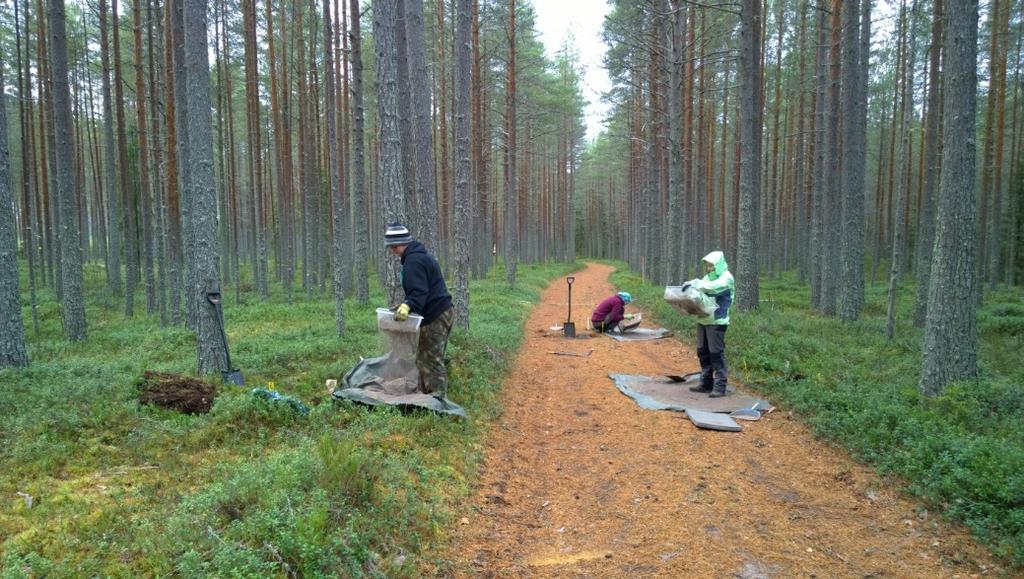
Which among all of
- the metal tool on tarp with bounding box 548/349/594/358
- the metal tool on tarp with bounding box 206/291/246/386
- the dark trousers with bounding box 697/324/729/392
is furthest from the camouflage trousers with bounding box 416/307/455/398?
the metal tool on tarp with bounding box 548/349/594/358

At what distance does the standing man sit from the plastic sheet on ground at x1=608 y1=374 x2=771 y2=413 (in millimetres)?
2783

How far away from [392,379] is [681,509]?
11.4 ft

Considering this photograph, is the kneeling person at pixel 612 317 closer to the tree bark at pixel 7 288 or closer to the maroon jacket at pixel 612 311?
the maroon jacket at pixel 612 311

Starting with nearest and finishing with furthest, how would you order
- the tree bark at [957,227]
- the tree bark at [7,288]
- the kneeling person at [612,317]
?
1. the tree bark at [957,227]
2. the tree bark at [7,288]
3. the kneeling person at [612,317]

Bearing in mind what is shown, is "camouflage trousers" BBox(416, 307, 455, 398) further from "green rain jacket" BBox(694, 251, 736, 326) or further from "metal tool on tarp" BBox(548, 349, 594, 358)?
"metal tool on tarp" BBox(548, 349, 594, 358)

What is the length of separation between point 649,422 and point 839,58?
13.6m

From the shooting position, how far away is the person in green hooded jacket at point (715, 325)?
24.1 feet

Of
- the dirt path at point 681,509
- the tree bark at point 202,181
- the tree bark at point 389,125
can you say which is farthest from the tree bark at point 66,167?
the dirt path at point 681,509

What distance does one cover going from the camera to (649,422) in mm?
6594

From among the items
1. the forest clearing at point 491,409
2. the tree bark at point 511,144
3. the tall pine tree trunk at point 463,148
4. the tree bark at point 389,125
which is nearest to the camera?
the forest clearing at point 491,409

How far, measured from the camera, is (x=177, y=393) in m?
5.95

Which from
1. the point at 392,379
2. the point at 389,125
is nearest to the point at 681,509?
the point at 392,379

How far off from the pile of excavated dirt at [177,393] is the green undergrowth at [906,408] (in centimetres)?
670

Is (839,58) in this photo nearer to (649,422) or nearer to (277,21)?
(649,422)
